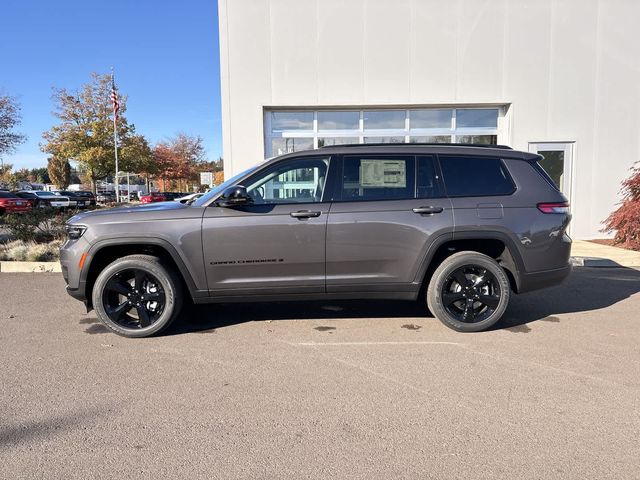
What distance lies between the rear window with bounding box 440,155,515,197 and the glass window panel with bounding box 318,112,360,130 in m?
7.45

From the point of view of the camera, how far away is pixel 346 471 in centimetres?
254

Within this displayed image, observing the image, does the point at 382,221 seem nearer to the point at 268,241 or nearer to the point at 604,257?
the point at 268,241

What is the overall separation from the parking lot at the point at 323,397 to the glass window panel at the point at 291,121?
7.57m

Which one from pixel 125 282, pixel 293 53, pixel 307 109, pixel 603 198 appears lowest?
pixel 125 282

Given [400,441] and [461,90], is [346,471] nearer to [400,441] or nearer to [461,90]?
[400,441]

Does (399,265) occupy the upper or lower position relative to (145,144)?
lower

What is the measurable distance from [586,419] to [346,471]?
5.66 feet

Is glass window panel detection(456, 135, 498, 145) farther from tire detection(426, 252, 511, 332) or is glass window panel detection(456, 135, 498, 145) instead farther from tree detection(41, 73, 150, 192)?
tree detection(41, 73, 150, 192)

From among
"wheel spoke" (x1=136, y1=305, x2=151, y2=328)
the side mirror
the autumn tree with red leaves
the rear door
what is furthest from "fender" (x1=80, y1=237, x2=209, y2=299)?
the autumn tree with red leaves

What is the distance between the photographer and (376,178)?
189 inches

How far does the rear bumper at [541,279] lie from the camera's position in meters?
4.82

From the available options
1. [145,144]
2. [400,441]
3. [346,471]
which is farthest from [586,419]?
[145,144]

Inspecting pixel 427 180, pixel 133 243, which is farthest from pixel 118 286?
pixel 427 180

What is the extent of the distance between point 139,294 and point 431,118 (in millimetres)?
9493
